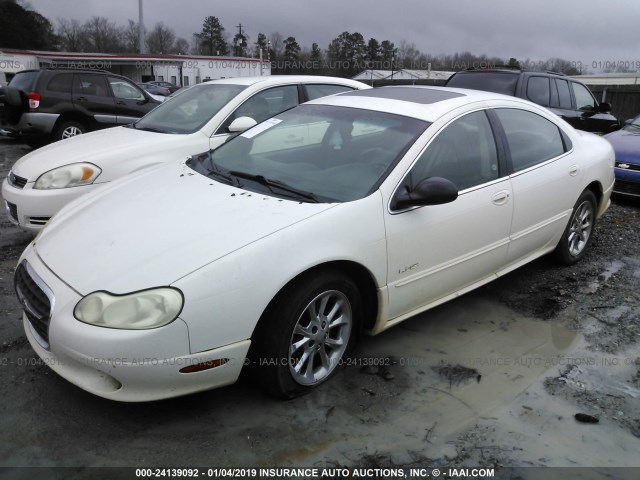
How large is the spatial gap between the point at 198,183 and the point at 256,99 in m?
2.63

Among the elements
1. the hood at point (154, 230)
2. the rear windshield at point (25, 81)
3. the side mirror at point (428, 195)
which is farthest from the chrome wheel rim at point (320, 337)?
the rear windshield at point (25, 81)

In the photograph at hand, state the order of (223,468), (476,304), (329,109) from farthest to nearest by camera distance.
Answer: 1. (476,304)
2. (329,109)
3. (223,468)

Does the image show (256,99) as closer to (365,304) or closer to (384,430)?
(365,304)

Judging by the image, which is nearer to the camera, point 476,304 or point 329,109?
point 329,109

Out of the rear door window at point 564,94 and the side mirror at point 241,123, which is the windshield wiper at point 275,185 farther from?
the rear door window at point 564,94

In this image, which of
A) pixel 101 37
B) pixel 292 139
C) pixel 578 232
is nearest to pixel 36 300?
pixel 292 139

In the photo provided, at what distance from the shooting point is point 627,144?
7250 millimetres

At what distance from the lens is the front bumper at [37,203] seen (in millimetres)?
4523

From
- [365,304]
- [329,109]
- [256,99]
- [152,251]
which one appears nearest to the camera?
[152,251]

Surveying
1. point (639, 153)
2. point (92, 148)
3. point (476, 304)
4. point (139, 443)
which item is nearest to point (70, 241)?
point (139, 443)

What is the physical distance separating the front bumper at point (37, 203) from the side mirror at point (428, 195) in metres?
3.06

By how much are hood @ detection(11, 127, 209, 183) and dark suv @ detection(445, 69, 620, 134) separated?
494 cm

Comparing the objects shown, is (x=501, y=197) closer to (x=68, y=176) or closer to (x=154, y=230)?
(x=154, y=230)

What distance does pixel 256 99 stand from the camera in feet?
18.4
